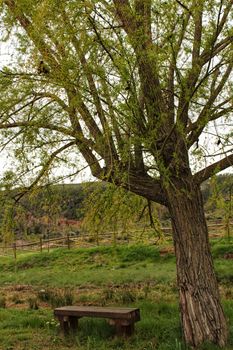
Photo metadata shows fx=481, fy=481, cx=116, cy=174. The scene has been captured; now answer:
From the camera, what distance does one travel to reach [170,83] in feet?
22.1

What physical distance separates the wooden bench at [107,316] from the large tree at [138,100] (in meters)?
0.87

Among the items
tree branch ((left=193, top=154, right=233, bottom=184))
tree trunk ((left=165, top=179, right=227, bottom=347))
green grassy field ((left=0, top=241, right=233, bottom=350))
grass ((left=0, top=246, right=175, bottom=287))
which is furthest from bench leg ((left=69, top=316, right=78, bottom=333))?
grass ((left=0, top=246, right=175, bottom=287))

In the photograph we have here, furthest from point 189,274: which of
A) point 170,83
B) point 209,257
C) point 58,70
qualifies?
point 58,70

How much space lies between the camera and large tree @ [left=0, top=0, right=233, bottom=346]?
5715mm

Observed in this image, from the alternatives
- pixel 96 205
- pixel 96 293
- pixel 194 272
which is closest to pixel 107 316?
pixel 194 272

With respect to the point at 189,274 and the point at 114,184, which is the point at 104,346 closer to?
the point at 189,274

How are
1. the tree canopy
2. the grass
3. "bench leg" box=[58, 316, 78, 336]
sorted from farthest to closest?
the grass, "bench leg" box=[58, 316, 78, 336], the tree canopy

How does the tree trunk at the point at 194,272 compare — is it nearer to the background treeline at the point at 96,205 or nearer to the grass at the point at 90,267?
the background treeline at the point at 96,205

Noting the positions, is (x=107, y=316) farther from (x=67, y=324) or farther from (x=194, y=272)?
(x=194, y=272)

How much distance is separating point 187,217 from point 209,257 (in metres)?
0.66

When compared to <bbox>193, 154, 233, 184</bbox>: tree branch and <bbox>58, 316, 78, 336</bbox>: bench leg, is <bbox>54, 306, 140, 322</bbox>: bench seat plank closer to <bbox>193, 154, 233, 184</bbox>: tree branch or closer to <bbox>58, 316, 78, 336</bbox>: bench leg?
<bbox>58, 316, 78, 336</bbox>: bench leg

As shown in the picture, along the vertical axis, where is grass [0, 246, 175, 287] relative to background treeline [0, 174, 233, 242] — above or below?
below

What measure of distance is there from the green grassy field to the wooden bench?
156 millimetres

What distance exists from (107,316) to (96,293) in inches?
217
